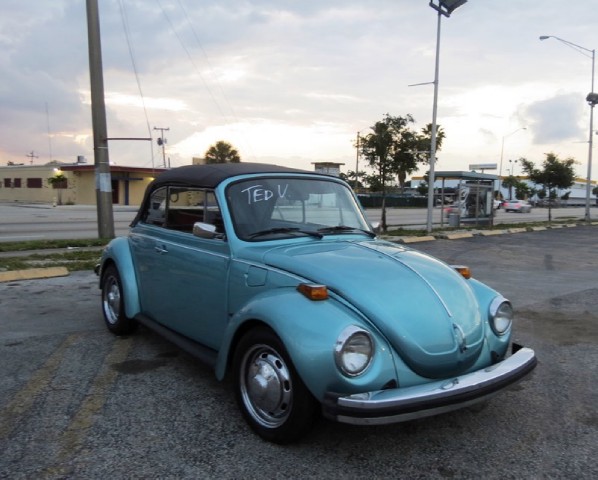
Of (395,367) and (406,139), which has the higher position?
(406,139)

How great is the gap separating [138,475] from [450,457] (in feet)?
5.72

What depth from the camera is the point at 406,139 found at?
1948 centimetres

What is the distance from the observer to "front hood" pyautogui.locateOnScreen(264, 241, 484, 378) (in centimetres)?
299

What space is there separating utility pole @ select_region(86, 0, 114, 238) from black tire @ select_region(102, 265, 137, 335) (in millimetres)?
7779

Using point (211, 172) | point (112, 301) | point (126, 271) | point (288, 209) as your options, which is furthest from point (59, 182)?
point (288, 209)

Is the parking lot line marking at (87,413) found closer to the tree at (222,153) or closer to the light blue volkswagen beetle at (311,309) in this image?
the light blue volkswagen beetle at (311,309)

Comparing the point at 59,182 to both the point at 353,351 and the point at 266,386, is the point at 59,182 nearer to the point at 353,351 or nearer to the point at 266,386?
the point at 266,386

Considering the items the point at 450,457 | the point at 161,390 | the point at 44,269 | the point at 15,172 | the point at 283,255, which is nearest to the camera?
the point at 450,457

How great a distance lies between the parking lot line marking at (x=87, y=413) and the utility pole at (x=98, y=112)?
871cm

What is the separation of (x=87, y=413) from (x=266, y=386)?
4.38 ft

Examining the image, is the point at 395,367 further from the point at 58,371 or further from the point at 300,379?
the point at 58,371

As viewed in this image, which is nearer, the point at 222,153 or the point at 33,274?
the point at 33,274

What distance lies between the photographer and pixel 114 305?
5.43 metres

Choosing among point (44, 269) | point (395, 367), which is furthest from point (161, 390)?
point (44, 269)
